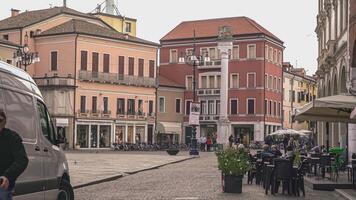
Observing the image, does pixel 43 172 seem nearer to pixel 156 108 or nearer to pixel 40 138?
pixel 40 138

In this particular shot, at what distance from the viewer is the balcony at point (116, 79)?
6703 centimetres

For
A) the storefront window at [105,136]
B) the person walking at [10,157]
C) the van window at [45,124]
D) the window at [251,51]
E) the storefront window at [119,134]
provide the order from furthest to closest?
the window at [251,51]
the storefront window at [119,134]
the storefront window at [105,136]
the van window at [45,124]
the person walking at [10,157]

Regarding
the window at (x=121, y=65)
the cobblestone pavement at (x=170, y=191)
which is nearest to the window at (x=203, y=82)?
the window at (x=121, y=65)

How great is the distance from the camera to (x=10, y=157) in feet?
24.5

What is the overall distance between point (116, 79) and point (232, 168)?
54040 mm

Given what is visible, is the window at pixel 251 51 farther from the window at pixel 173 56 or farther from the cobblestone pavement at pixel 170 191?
the cobblestone pavement at pixel 170 191

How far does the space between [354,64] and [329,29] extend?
44.3ft

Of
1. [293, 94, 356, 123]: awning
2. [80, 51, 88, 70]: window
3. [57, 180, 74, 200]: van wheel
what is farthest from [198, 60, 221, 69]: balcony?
A: [57, 180, 74, 200]: van wheel

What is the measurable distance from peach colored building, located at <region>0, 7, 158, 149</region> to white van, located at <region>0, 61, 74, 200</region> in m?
51.4

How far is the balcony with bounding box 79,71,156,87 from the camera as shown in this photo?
6703 centimetres

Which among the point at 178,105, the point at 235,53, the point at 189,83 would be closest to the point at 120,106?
the point at 178,105

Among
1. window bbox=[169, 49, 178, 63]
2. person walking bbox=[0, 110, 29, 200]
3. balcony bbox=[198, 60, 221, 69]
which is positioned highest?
window bbox=[169, 49, 178, 63]

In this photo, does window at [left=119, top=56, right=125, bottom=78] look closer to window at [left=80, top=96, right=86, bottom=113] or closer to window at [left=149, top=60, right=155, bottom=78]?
window at [left=149, top=60, right=155, bottom=78]

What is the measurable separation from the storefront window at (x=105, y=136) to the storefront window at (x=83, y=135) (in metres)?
1.94
